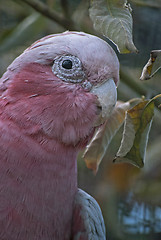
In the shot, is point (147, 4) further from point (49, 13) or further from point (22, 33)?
point (22, 33)

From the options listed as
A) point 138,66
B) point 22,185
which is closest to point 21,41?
point 138,66

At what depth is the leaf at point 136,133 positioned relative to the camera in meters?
1.12

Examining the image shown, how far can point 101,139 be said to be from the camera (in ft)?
4.29

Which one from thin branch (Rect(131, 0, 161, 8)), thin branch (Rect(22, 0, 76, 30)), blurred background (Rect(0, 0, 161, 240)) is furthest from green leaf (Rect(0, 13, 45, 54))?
thin branch (Rect(131, 0, 161, 8))

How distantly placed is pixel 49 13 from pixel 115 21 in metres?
0.92

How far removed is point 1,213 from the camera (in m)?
1.19

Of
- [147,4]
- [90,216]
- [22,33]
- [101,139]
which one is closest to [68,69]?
[101,139]

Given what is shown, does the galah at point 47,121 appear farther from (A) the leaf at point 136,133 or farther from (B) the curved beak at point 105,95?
(A) the leaf at point 136,133

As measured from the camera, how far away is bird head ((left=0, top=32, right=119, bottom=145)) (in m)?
1.22

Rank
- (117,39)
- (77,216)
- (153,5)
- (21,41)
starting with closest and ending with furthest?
(117,39) < (77,216) < (153,5) < (21,41)

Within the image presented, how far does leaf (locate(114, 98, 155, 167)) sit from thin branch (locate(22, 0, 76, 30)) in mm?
833

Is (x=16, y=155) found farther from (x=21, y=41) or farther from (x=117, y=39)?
(x=21, y=41)

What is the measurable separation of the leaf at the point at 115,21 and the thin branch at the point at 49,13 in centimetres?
80

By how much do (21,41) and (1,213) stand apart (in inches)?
41.0
